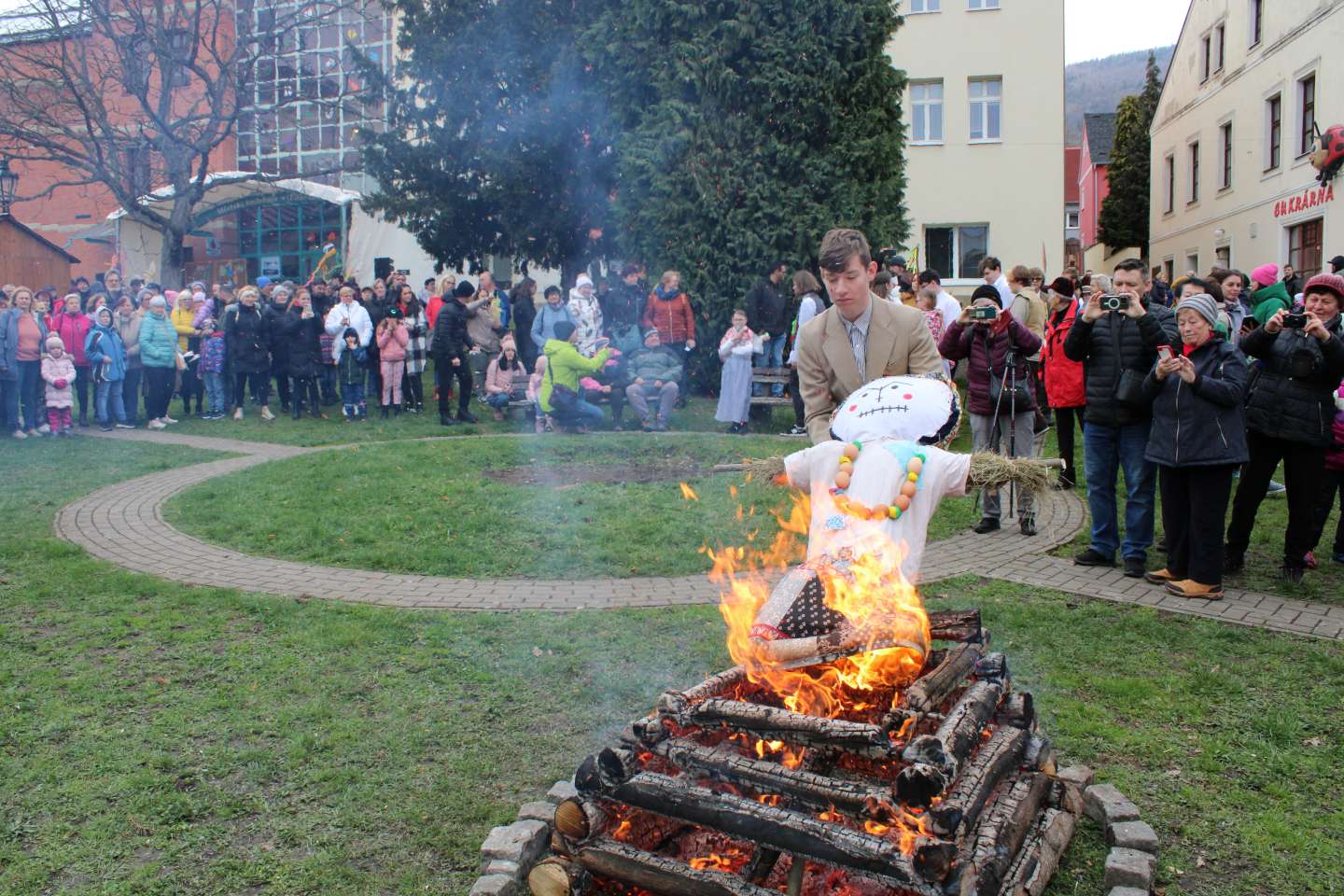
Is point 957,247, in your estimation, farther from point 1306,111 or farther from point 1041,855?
point 1041,855

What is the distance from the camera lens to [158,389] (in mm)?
17203

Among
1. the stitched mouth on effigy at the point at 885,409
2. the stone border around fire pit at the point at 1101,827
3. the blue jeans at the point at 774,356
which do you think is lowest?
the stone border around fire pit at the point at 1101,827

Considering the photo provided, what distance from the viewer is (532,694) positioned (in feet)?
18.8

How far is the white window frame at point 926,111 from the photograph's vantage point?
30547mm

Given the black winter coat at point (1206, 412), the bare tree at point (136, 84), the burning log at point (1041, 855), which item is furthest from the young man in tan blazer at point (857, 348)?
the bare tree at point (136, 84)

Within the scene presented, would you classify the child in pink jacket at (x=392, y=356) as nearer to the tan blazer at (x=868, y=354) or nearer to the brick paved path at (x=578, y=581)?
the brick paved path at (x=578, y=581)

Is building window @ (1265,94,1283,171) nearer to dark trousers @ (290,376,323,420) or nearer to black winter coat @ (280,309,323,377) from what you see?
black winter coat @ (280,309,323,377)

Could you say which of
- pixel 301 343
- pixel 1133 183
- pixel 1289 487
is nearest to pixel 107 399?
pixel 301 343

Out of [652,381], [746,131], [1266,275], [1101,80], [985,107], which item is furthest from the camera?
[1101,80]

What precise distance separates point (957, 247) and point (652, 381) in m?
17.8

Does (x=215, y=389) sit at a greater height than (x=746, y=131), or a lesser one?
lesser

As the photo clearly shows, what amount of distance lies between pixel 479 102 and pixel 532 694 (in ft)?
65.9

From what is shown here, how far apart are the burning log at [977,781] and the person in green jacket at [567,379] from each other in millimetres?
10946

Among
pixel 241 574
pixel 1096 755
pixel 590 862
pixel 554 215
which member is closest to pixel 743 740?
pixel 590 862
